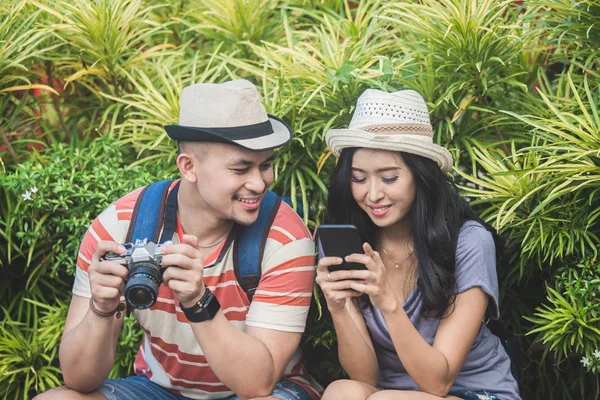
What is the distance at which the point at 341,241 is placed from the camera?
3129 mm

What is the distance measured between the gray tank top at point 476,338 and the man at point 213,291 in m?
0.35

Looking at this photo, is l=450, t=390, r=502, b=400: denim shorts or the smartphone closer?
the smartphone

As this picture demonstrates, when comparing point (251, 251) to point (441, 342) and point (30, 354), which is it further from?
point (30, 354)

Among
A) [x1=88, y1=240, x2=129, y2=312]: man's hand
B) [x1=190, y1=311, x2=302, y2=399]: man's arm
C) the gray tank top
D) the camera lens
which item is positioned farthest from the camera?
the gray tank top

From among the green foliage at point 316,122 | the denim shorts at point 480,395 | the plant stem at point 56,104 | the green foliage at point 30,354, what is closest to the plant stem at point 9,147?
the green foliage at point 316,122

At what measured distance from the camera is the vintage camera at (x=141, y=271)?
115 inches

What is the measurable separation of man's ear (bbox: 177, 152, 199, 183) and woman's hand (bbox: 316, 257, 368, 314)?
655 millimetres

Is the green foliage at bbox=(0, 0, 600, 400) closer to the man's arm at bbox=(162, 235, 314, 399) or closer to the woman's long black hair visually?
the woman's long black hair

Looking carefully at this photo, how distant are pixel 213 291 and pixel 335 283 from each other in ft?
1.80

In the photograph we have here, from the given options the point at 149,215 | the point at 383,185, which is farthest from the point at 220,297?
the point at 383,185

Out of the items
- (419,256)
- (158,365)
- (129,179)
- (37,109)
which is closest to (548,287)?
(419,256)

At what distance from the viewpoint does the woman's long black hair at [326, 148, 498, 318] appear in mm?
3340

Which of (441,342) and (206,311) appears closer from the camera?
(206,311)

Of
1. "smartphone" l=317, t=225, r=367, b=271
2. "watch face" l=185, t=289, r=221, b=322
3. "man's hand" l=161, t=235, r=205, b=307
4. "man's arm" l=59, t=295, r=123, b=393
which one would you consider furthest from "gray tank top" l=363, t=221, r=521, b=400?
"man's arm" l=59, t=295, r=123, b=393
